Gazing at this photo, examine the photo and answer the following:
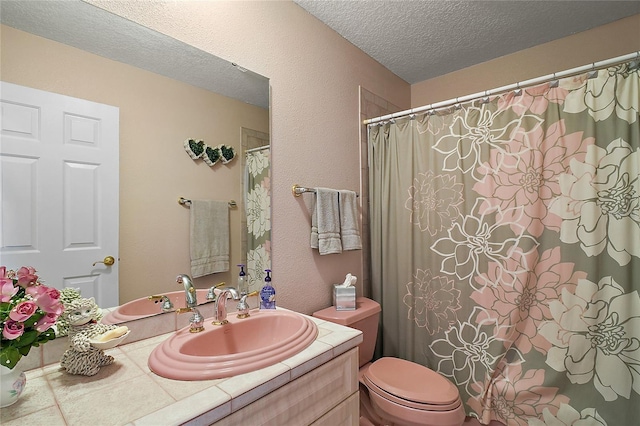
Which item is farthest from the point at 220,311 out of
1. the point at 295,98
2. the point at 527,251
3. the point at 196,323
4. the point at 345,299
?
the point at 527,251

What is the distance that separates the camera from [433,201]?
1793 mm

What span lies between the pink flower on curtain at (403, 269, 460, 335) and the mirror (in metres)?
0.99

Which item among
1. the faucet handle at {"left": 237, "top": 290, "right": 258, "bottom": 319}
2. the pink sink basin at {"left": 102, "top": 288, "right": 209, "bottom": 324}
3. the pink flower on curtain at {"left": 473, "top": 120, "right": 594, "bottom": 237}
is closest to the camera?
the pink sink basin at {"left": 102, "top": 288, "right": 209, "bottom": 324}

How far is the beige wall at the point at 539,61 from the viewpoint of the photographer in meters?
1.79

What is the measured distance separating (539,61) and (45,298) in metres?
2.87

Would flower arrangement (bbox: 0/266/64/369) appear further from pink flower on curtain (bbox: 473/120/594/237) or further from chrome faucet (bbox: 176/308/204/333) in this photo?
pink flower on curtain (bbox: 473/120/594/237)

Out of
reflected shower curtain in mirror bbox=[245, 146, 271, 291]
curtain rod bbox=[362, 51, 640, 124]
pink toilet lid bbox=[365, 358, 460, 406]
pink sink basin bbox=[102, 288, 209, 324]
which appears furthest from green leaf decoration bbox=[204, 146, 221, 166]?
pink toilet lid bbox=[365, 358, 460, 406]

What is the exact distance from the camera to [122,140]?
100 cm

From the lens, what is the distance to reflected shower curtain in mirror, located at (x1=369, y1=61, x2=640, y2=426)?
1.31m

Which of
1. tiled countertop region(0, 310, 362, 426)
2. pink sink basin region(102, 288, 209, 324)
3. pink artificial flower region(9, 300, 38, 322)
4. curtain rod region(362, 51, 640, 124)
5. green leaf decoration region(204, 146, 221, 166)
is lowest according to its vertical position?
tiled countertop region(0, 310, 362, 426)

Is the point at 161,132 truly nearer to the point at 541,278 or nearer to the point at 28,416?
the point at 28,416

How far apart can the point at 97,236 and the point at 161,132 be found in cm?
42

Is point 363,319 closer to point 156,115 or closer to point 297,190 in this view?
point 297,190

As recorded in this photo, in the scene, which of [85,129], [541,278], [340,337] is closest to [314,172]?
[340,337]
